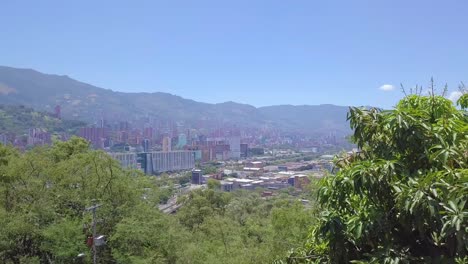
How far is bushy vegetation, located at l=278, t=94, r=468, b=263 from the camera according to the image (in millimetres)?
2094

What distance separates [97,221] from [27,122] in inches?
2774

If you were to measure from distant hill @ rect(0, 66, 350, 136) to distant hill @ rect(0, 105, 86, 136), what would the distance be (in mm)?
44683

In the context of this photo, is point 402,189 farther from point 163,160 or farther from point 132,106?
point 132,106

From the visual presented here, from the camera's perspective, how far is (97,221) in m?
10.4

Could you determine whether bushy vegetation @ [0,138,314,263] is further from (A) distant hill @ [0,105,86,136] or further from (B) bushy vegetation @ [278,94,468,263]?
(A) distant hill @ [0,105,86,136]

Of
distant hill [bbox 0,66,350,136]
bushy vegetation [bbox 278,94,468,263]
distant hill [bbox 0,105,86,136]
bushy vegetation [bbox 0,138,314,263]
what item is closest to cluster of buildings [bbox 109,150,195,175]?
distant hill [bbox 0,105,86,136]

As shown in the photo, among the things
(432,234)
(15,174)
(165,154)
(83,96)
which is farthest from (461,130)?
(83,96)

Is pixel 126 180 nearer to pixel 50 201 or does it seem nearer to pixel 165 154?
pixel 50 201

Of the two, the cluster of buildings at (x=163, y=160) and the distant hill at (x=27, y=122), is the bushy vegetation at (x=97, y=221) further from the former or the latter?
the distant hill at (x=27, y=122)

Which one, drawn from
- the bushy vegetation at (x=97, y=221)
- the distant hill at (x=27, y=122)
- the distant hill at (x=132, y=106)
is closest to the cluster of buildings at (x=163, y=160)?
the distant hill at (x=27, y=122)

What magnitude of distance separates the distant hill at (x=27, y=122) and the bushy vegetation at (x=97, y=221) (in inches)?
2317

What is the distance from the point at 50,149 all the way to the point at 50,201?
395cm

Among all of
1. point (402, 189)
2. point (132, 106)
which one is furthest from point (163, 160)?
point (132, 106)

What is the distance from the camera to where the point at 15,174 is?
10.7 m
